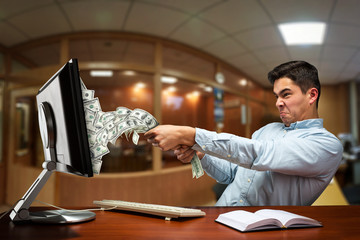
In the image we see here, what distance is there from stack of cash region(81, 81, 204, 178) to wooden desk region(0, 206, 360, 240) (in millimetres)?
190

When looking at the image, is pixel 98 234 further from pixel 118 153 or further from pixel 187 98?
pixel 187 98

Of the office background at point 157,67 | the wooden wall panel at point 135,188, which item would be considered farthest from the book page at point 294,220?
the wooden wall panel at point 135,188

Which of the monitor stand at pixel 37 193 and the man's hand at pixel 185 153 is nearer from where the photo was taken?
the monitor stand at pixel 37 193

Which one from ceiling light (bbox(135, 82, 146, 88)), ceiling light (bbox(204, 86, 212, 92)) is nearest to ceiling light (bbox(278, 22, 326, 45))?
ceiling light (bbox(204, 86, 212, 92))

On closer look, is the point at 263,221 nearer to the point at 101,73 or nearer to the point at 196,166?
the point at 196,166

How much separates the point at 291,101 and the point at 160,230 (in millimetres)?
829

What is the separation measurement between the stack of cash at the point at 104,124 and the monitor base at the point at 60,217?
6.8 inches

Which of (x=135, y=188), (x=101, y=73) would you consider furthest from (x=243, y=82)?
(x=135, y=188)

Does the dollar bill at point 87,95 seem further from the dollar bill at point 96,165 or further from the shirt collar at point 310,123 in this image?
the shirt collar at point 310,123

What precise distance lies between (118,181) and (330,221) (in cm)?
304

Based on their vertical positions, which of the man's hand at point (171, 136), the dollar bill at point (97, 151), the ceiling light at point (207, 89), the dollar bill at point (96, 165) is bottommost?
the dollar bill at point (96, 165)

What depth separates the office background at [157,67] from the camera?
3.05m

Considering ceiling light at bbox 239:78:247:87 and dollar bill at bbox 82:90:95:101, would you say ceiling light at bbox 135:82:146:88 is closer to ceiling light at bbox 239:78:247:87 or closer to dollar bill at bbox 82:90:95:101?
ceiling light at bbox 239:78:247:87

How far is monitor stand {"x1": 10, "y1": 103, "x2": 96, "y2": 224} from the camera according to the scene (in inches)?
31.4
